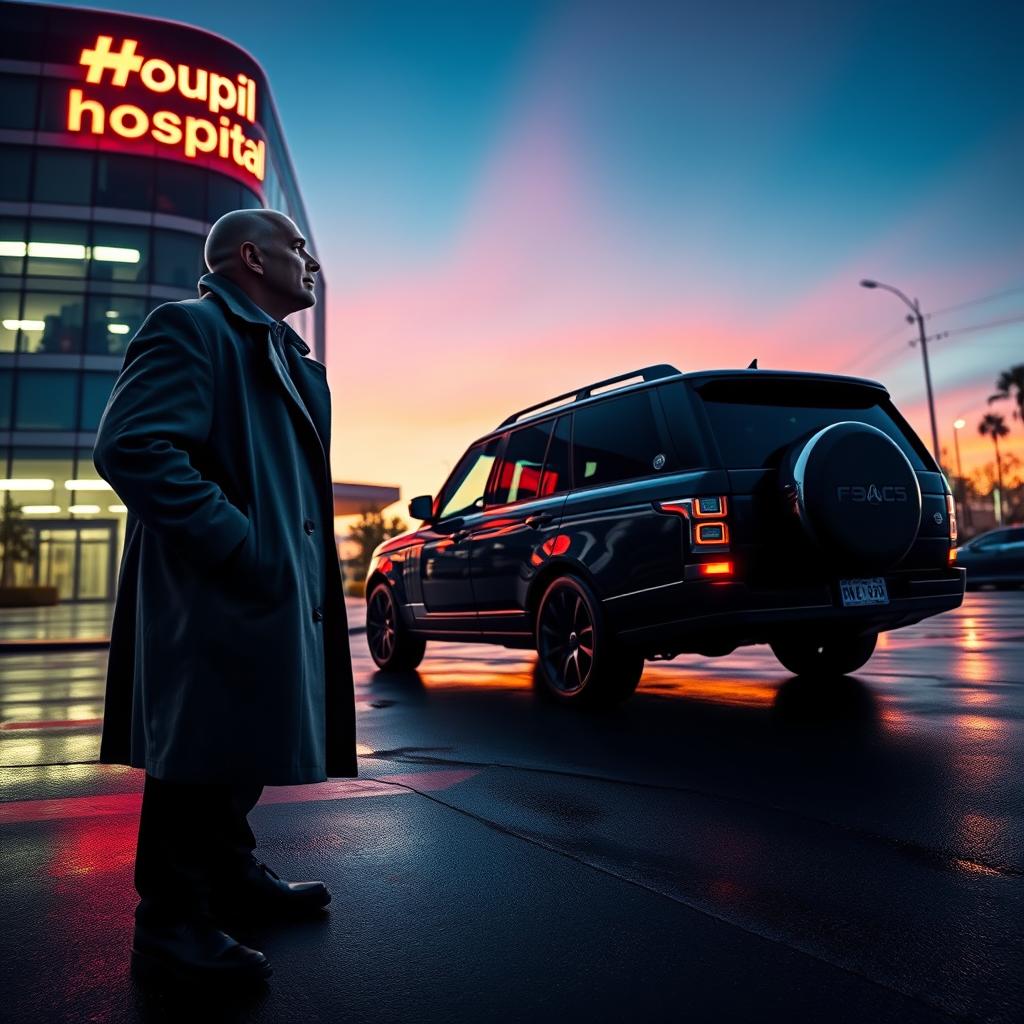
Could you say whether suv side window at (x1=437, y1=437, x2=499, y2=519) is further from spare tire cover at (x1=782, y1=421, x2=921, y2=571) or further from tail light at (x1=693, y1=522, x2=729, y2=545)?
spare tire cover at (x1=782, y1=421, x2=921, y2=571)

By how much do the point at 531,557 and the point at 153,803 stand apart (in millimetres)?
4466

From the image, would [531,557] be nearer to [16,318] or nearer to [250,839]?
[250,839]

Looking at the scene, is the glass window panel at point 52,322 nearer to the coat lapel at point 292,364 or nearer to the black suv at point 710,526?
the black suv at point 710,526

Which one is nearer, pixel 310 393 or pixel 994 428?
pixel 310 393

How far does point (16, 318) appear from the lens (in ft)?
114

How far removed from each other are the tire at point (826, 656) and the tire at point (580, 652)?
1684 mm

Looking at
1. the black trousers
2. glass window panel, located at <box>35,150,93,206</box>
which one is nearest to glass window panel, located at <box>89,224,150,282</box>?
glass window panel, located at <box>35,150,93,206</box>

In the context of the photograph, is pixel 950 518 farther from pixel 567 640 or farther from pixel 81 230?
pixel 81 230

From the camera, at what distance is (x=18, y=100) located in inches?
1374

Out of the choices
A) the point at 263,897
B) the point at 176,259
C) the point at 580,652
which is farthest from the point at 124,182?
the point at 263,897

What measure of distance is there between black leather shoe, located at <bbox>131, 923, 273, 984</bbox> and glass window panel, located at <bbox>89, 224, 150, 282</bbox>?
36805 millimetres

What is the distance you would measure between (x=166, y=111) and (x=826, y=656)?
35779mm

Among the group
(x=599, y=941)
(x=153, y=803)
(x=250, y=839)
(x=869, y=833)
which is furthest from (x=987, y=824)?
(x=153, y=803)

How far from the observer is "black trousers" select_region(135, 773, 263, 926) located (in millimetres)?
2301
